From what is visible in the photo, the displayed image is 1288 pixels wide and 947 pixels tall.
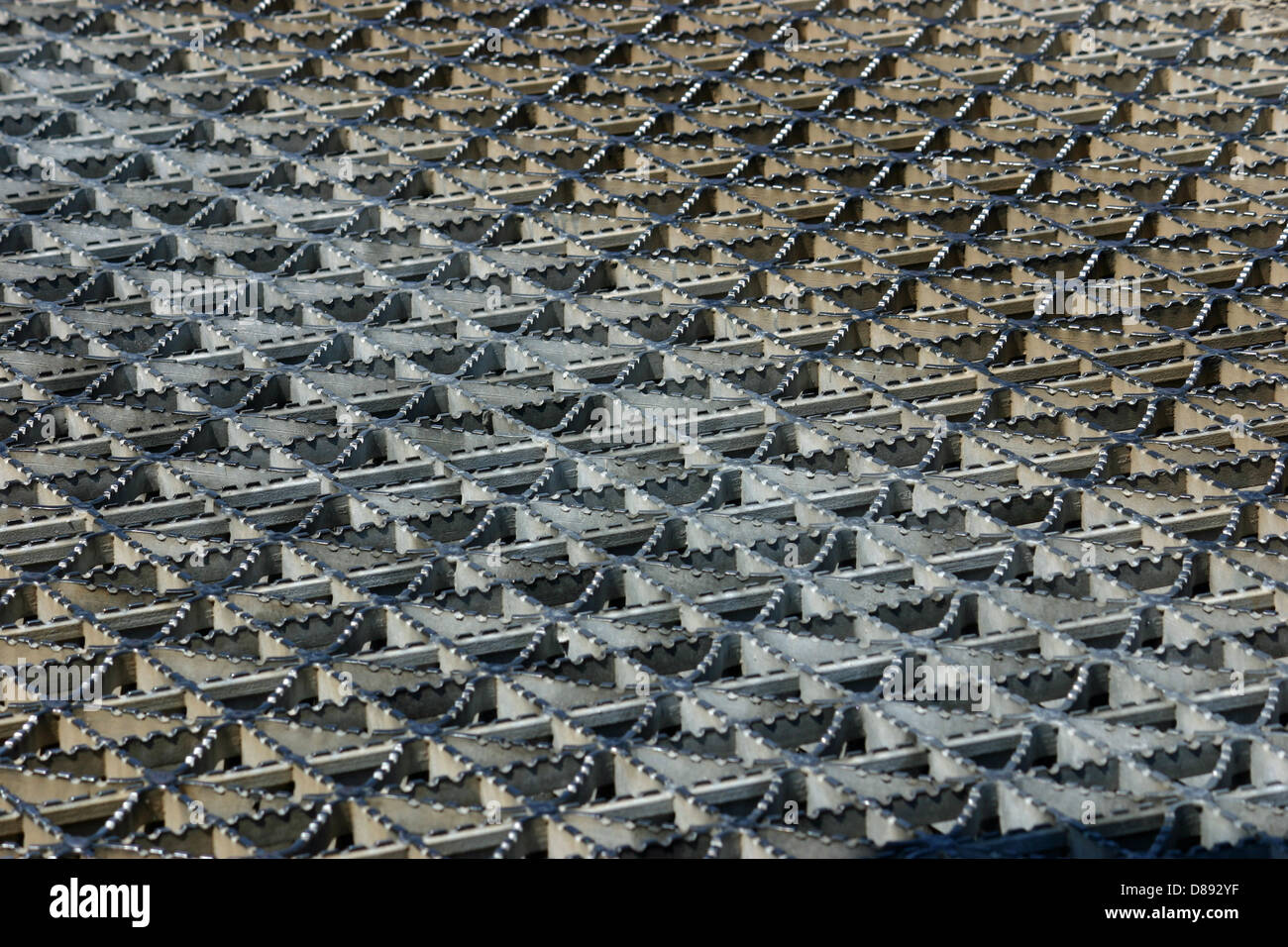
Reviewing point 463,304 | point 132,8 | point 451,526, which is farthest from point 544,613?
point 132,8

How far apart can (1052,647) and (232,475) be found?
31.6 ft

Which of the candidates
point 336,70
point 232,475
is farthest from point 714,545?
point 336,70

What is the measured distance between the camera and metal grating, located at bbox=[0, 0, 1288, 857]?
1955 centimetres

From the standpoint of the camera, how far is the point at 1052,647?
2088cm

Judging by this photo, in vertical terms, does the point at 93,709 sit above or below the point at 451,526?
below

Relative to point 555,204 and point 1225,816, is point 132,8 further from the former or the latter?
point 1225,816

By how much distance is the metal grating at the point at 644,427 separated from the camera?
19.5 m

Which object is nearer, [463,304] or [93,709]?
[93,709]

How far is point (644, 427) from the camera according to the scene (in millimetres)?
24375

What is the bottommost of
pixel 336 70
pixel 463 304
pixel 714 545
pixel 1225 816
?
pixel 1225 816

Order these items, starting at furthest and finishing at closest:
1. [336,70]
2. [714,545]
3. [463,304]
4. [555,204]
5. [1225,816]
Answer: [336,70], [555,204], [463,304], [714,545], [1225,816]

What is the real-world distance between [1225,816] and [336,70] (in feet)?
61.3

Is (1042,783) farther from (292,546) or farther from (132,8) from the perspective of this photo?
(132,8)

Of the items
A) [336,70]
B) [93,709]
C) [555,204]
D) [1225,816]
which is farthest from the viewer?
[336,70]
